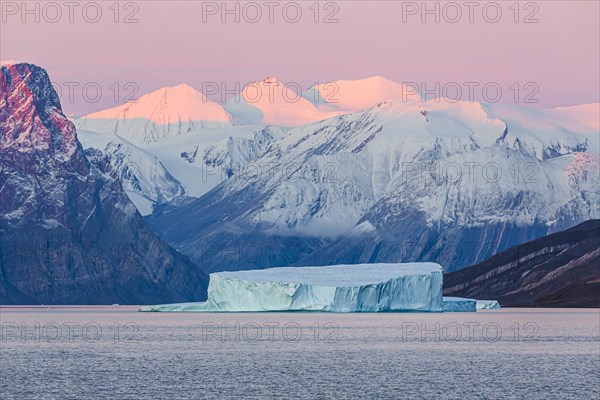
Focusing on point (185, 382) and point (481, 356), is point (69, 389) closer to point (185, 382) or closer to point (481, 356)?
point (185, 382)

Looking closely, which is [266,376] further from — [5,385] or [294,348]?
[294,348]

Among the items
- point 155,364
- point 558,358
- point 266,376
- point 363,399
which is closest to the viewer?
point 363,399

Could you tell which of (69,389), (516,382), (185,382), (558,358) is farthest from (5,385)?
(558,358)

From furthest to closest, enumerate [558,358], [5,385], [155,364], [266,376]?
[558,358] → [155,364] → [266,376] → [5,385]

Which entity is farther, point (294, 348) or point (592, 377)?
point (294, 348)

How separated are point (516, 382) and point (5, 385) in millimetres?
47676

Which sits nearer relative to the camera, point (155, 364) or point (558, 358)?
point (155, 364)

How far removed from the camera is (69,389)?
5300 inches

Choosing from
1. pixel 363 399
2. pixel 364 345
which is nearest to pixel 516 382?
pixel 363 399

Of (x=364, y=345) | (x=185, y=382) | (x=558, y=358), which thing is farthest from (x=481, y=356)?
(x=185, y=382)

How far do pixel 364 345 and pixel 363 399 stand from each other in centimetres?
7085

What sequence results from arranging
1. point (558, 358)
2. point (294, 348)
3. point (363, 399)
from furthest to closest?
point (294, 348) < point (558, 358) < point (363, 399)

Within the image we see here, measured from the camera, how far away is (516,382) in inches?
5664

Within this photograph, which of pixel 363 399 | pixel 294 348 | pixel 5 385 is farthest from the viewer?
pixel 294 348
